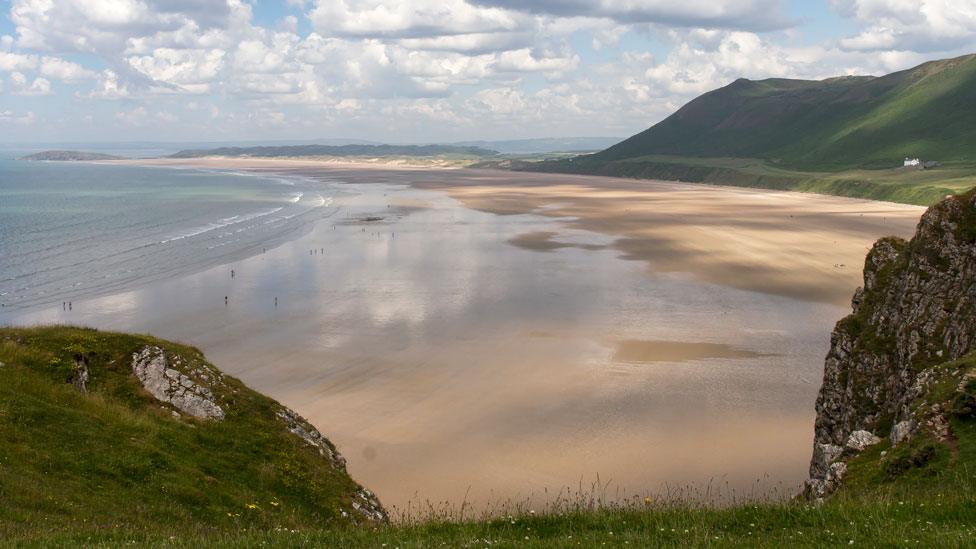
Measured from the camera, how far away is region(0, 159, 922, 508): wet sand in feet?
105

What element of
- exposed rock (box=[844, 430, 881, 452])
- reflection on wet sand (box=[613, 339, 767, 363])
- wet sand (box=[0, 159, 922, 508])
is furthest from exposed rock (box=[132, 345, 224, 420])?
reflection on wet sand (box=[613, 339, 767, 363])

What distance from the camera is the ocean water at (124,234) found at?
232ft

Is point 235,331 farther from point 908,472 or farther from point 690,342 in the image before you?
point 908,472

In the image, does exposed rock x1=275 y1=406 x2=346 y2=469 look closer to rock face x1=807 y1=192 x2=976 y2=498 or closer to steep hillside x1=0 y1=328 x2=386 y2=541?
steep hillside x1=0 y1=328 x2=386 y2=541

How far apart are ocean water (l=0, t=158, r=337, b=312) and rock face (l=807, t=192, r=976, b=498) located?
59.4 m

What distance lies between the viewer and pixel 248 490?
65.1 feet

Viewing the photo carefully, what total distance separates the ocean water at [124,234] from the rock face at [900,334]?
59.4 meters

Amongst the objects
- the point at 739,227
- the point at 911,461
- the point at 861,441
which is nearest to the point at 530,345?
the point at 861,441

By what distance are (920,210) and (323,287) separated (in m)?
119

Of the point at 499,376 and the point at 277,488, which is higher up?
the point at 277,488

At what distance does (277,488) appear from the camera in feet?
67.6

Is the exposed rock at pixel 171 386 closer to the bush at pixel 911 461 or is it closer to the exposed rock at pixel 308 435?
the exposed rock at pixel 308 435

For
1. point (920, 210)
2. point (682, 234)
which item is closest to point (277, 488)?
point (682, 234)

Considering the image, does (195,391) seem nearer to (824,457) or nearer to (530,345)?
(824,457)
